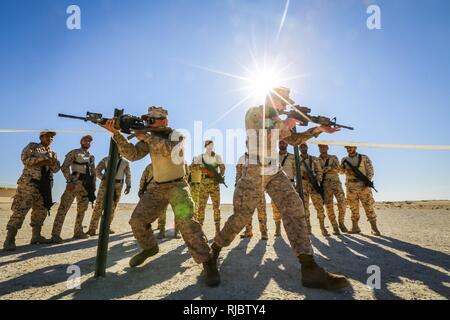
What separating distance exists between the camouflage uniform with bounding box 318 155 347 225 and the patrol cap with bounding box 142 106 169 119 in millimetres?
Result: 5837

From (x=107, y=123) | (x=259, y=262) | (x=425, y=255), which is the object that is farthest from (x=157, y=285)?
(x=425, y=255)

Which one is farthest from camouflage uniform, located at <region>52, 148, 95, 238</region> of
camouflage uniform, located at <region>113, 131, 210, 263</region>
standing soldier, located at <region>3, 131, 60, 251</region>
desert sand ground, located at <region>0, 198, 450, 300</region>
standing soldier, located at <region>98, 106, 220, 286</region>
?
camouflage uniform, located at <region>113, 131, 210, 263</region>

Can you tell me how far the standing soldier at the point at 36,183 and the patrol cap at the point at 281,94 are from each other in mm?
5067

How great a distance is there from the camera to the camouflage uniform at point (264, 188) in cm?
341

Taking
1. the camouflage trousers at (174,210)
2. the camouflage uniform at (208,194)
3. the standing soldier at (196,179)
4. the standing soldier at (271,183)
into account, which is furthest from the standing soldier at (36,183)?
the standing soldier at (271,183)

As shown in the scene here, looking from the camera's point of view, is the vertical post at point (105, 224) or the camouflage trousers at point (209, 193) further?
the camouflage trousers at point (209, 193)

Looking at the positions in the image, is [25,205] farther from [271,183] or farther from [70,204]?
[271,183]

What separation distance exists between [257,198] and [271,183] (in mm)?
247

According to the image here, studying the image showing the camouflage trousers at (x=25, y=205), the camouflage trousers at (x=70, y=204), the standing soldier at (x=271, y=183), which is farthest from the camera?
the camouflage trousers at (x=70, y=204)

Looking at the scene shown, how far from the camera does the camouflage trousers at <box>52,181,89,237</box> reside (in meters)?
6.82

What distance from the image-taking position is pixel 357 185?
8.52 meters

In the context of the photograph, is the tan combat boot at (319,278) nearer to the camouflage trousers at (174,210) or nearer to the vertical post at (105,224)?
the camouflage trousers at (174,210)

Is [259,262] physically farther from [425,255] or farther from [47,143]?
[47,143]
